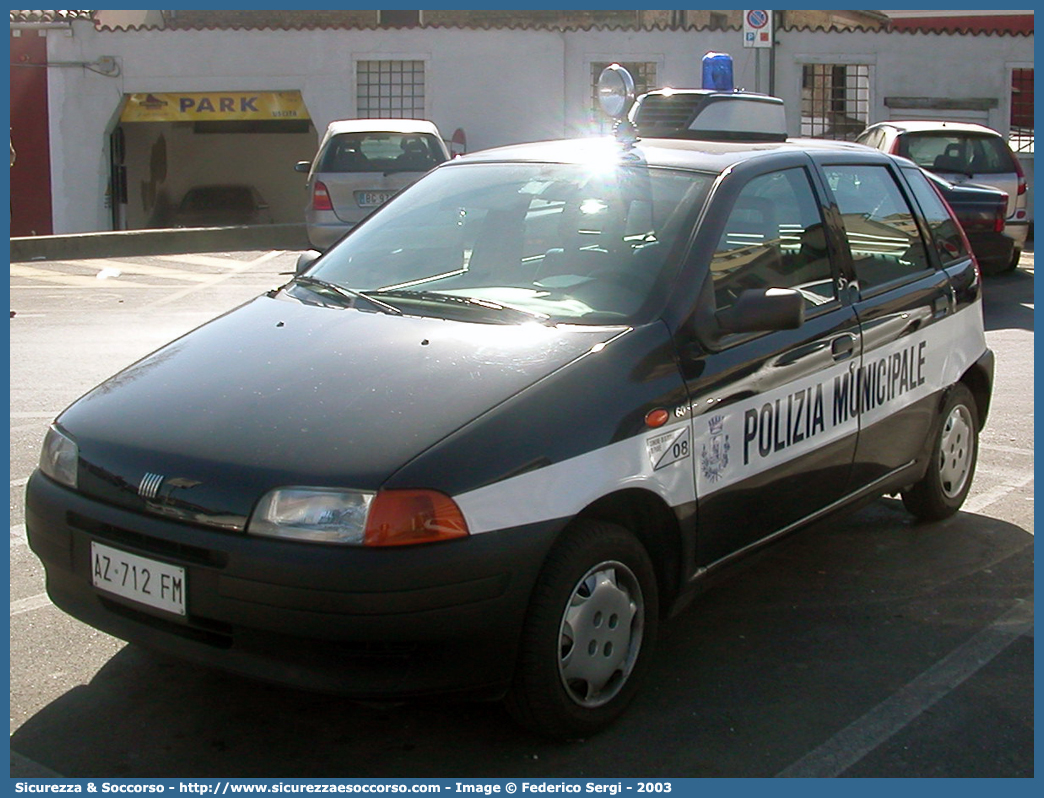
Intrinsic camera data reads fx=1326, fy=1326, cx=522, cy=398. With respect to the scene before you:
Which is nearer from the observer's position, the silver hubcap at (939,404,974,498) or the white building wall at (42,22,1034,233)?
the silver hubcap at (939,404,974,498)

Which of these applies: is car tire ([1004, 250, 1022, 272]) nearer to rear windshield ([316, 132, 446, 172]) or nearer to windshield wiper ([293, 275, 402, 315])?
rear windshield ([316, 132, 446, 172])

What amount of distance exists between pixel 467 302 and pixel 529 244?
404 mm

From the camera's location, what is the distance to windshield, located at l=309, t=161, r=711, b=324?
4.07 meters

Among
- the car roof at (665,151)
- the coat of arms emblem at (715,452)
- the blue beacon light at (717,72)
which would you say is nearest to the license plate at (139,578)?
the coat of arms emblem at (715,452)

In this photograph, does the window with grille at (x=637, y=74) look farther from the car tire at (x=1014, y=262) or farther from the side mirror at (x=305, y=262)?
the side mirror at (x=305, y=262)

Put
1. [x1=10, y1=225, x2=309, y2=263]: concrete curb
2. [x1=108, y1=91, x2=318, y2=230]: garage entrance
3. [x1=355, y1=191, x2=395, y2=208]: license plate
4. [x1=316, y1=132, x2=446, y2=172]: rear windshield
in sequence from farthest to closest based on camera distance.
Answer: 1. [x1=108, y1=91, x2=318, y2=230]: garage entrance
2. [x1=10, y1=225, x2=309, y2=263]: concrete curb
3. [x1=316, y1=132, x2=446, y2=172]: rear windshield
4. [x1=355, y1=191, x2=395, y2=208]: license plate

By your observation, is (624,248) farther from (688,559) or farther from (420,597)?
(420,597)

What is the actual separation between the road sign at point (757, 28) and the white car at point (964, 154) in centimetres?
193

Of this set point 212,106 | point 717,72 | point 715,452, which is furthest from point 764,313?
point 212,106

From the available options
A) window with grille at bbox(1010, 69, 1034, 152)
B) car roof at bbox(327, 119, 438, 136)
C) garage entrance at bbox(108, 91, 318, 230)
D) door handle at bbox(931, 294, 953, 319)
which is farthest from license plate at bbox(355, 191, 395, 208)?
window with grille at bbox(1010, 69, 1034, 152)

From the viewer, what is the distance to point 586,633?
355 centimetres

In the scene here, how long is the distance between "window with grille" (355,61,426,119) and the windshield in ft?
→ 62.4

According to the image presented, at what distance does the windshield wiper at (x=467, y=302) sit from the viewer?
13.1 feet

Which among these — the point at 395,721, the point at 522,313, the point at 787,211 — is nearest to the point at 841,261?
the point at 787,211
